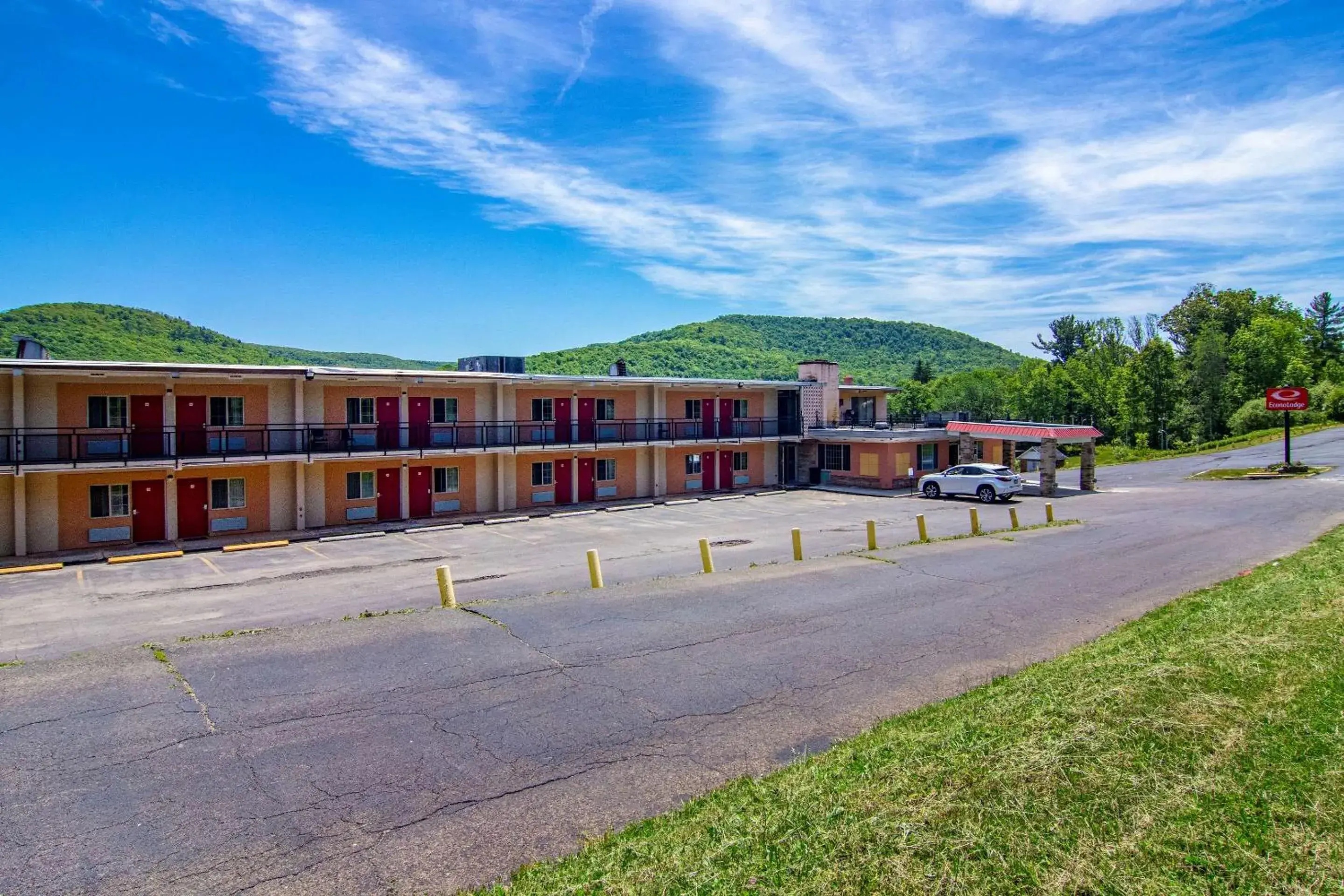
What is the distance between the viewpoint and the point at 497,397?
30047 millimetres

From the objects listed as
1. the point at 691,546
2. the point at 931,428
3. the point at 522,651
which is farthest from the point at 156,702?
the point at 931,428

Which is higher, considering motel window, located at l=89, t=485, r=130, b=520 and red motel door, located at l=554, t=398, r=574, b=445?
red motel door, located at l=554, t=398, r=574, b=445

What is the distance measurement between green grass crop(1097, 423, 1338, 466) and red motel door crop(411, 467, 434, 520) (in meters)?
45.6

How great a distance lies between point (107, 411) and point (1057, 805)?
26427 millimetres

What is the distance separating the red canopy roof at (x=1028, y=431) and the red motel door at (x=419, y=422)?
23.9 metres

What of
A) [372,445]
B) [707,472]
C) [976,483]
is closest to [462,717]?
[372,445]

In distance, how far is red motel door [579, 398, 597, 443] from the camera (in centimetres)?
3275

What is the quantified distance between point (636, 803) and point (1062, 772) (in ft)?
11.1

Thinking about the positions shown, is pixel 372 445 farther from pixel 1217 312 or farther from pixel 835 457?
pixel 1217 312

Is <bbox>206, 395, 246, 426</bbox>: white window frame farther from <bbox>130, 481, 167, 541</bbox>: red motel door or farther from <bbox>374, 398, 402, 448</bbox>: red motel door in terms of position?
<bbox>374, 398, 402, 448</bbox>: red motel door

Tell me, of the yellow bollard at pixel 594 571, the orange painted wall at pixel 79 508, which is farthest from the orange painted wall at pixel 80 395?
the yellow bollard at pixel 594 571

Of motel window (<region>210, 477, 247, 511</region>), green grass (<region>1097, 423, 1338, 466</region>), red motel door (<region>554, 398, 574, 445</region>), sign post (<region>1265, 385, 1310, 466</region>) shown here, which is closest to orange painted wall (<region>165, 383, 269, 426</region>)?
motel window (<region>210, 477, 247, 511</region>)

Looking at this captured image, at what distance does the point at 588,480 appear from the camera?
109 ft

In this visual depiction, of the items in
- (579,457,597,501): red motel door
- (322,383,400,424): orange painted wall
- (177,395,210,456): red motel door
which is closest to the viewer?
(177,395,210,456): red motel door
